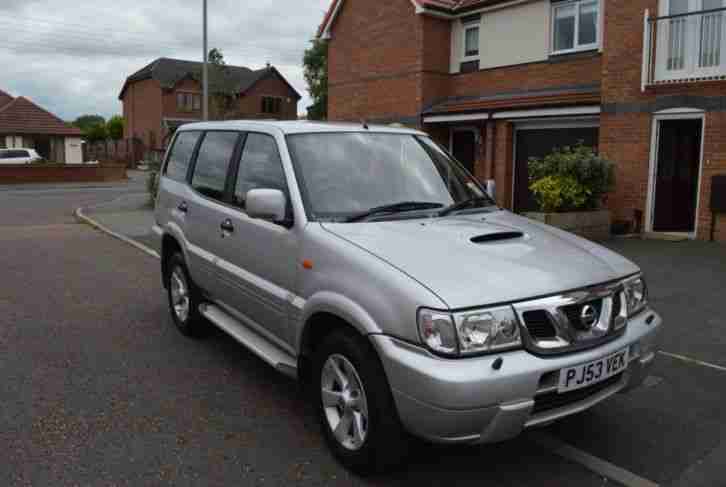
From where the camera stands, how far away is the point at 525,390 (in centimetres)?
302

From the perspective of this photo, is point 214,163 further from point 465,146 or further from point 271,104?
point 271,104

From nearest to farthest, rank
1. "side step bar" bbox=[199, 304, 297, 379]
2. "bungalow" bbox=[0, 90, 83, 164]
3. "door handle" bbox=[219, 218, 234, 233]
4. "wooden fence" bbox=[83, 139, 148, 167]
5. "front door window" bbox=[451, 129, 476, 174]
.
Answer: "side step bar" bbox=[199, 304, 297, 379]
"door handle" bbox=[219, 218, 234, 233]
"front door window" bbox=[451, 129, 476, 174]
"bungalow" bbox=[0, 90, 83, 164]
"wooden fence" bbox=[83, 139, 148, 167]

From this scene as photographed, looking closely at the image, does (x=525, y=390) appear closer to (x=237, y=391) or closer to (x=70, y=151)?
(x=237, y=391)

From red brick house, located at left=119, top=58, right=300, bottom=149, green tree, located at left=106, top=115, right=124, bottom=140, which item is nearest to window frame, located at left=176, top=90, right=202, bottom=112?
red brick house, located at left=119, top=58, right=300, bottom=149

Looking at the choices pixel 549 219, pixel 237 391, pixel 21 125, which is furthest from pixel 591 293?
pixel 21 125

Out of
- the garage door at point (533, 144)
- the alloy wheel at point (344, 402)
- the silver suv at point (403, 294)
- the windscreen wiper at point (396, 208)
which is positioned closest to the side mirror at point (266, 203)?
the silver suv at point (403, 294)

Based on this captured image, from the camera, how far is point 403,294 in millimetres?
3131

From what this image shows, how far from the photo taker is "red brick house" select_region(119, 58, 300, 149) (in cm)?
5819

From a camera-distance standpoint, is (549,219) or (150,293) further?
(549,219)

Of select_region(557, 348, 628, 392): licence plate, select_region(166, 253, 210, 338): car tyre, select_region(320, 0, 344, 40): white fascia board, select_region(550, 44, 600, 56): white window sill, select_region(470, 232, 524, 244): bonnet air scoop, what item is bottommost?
select_region(166, 253, 210, 338): car tyre

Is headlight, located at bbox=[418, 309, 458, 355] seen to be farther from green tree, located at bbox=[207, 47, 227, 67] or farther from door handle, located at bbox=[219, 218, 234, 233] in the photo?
green tree, located at bbox=[207, 47, 227, 67]

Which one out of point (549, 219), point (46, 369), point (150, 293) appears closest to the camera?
point (46, 369)

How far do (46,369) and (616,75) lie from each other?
39.0 ft

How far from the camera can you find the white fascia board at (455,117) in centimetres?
1705
